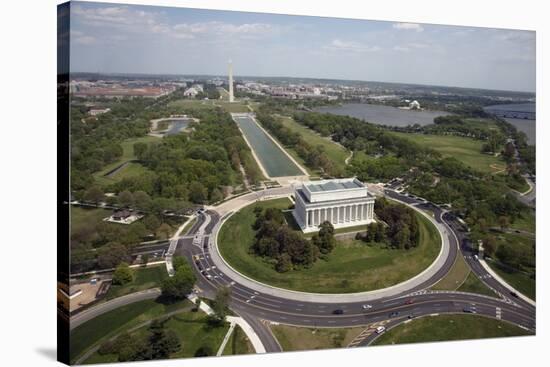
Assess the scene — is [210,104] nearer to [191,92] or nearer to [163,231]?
[191,92]

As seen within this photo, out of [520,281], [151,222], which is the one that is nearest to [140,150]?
[151,222]

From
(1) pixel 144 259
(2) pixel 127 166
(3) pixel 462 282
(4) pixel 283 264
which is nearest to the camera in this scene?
(4) pixel 283 264

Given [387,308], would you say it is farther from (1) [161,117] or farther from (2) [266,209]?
(1) [161,117]

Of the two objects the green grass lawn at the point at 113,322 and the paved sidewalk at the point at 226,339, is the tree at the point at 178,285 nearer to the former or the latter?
the green grass lawn at the point at 113,322

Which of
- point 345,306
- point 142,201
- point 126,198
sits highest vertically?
point 126,198

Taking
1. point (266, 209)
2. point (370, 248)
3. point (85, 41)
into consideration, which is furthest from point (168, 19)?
point (370, 248)

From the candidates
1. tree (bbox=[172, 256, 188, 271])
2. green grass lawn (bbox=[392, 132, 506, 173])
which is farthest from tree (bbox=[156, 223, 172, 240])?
green grass lawn (bbox=[392, 132, 506, 173])
